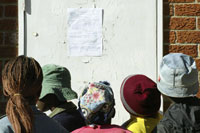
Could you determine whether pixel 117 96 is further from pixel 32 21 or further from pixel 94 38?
pixel 32 21

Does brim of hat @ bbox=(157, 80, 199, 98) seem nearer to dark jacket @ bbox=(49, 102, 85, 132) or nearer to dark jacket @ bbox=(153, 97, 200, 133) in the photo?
dark jacket @ bbox=(153, 97, 200, 133)

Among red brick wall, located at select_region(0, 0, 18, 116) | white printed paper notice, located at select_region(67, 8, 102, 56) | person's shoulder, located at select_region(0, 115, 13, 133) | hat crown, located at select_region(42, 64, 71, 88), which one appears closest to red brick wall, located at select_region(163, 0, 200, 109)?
white printed paper notice, located at select_region(67, 8, 102, 56)

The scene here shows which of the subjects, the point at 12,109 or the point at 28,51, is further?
the point at 28,51

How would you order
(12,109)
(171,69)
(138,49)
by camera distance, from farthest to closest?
1. (138,49)
2. (171,69)
3. (12,109)

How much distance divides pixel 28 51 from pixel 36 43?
112mm

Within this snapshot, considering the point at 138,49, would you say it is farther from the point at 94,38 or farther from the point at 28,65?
the point at 28,65

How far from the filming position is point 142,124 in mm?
2715

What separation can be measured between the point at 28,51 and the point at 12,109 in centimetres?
181

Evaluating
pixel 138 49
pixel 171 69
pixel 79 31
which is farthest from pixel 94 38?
pixel 171 69

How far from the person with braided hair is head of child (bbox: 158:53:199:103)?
76 centimetres

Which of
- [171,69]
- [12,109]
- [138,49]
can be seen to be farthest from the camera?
[138,49]

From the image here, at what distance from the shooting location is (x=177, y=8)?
12.2ft

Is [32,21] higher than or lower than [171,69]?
higher

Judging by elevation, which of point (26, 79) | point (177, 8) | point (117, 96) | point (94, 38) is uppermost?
point (177, 8)
